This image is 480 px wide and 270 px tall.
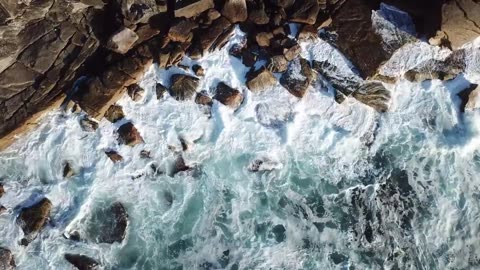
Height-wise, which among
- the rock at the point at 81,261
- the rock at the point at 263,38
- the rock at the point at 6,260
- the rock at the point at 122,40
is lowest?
the rock at the point at 81,261

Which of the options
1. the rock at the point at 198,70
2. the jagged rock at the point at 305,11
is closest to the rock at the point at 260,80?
the rock at the point at 198,70

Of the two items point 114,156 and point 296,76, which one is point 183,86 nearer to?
point 114,156

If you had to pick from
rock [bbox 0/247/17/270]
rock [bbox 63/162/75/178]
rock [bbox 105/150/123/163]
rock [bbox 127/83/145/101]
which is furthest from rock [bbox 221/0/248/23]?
Result: rock [bbox 0/247/17/270]

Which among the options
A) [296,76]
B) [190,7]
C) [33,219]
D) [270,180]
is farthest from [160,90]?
[33,219]

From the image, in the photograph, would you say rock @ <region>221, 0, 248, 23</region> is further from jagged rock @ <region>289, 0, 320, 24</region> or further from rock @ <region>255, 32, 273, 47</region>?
jagged rock @ <region>289, 0, 320, 24</region>

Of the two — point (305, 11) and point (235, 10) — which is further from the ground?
point (235, 10)

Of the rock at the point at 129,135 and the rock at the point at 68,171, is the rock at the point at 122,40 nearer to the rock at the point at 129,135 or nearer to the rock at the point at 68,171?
the rock at the point at 129,135

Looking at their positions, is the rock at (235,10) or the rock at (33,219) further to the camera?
the rock at (235,10)
